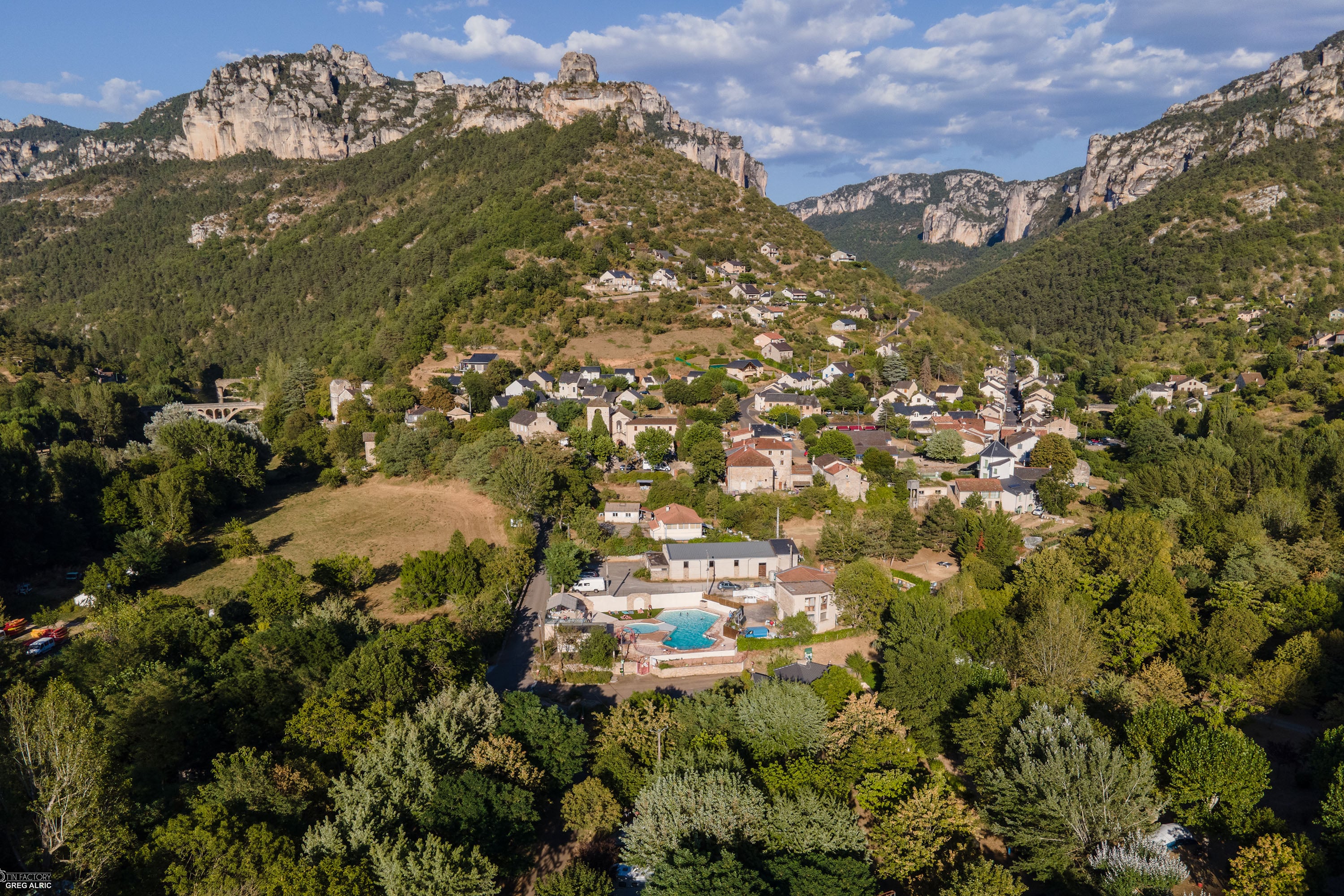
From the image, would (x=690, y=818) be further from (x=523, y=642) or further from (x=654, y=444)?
(x=654, y=444)

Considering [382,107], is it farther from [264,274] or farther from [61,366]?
[61,366]

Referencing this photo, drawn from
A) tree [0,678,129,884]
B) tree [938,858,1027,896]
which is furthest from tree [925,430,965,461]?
tree [0,678,129,884]

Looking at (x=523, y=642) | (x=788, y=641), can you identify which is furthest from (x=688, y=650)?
(x=523, y=642)

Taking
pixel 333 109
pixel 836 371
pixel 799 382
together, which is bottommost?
pixel 799 382

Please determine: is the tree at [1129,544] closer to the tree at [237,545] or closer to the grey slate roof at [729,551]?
the grey slate roof at [729,551]

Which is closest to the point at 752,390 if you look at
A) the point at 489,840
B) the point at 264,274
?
the point at 489,840

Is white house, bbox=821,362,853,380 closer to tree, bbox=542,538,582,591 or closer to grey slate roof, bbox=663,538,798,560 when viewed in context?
grey slate roof, bbox=663,538,798,560
